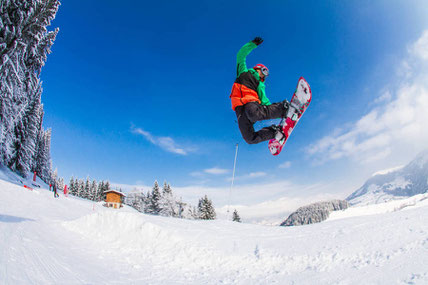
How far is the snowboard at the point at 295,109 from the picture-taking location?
569cm

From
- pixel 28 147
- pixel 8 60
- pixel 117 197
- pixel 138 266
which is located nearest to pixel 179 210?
pixel 117 197

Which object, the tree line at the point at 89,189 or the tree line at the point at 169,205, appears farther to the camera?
the tree line at the point at 89,189

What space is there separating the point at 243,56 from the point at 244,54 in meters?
0.05

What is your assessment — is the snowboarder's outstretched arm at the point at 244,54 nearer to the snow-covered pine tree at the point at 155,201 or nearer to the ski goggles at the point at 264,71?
the ski goggles at the point at 264,71

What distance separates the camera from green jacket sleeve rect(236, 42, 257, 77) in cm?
555

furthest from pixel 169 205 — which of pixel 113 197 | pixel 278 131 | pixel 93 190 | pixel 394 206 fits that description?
pixel 394 206

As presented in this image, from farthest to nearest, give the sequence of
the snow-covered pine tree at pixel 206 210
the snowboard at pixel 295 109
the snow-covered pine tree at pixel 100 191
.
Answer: the snow-covered pine tree at pixel 100 191, the snow-covered pine tree at pixel 206 210, the snowboard at pixel 295 109

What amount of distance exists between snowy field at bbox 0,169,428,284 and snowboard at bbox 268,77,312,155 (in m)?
3.07

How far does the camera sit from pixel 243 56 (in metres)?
5.69

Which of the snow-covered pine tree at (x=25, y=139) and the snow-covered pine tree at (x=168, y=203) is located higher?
the snow-covered pine tree at (x=25, y=139)

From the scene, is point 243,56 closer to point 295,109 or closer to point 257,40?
point 257,40

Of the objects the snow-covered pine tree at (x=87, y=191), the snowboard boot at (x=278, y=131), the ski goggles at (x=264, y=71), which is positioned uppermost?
the snow-covered pine tree at (x=87, y=191)

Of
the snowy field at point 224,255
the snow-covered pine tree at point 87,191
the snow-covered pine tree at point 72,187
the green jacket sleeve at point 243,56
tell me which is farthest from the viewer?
the snow-covered pine tree at point 72,187

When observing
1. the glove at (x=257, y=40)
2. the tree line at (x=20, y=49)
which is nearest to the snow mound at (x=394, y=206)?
the glove at (x=257, y=40)
